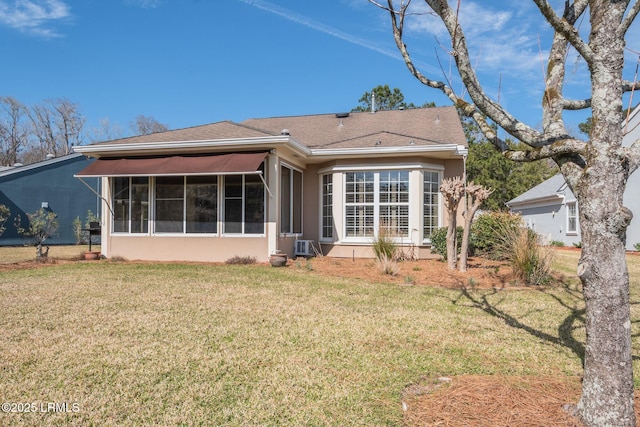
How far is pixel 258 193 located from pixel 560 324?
351 inches

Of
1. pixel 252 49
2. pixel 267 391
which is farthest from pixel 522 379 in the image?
pixel 252 49

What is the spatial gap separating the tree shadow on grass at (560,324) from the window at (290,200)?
6.51 metres

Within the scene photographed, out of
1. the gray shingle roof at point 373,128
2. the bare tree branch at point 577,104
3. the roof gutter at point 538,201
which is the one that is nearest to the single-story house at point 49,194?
the gray shingle roof at point 373,128

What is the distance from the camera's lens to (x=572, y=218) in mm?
22828

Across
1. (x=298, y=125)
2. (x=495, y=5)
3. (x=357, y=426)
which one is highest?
(x=298, y=125)

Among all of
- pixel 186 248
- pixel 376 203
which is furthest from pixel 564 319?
pixel 186 248

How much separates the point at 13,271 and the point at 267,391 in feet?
33.7

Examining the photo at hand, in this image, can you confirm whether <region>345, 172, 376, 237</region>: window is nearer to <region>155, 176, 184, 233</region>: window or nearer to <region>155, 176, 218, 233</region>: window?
<region>155, 176, 218, 233</region>: window

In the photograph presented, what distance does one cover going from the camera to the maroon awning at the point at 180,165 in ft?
38.5

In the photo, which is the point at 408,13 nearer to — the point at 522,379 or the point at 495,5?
the point at 495,5

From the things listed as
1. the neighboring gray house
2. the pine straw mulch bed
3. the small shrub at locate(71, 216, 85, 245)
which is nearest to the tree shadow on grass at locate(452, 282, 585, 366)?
the pine straw mulch bed

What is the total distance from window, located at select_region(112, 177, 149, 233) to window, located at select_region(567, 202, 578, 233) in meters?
21.4

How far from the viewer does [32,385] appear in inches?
146

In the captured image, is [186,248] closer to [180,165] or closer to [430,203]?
[180,165]
